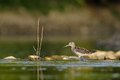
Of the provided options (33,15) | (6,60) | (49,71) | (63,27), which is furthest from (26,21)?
(49,71)

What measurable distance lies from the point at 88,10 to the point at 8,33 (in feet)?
56.1

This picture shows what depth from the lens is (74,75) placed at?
13883 mm

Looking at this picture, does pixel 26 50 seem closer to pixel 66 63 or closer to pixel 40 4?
pixel 66 63

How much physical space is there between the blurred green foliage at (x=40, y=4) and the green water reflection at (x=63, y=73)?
42951mm

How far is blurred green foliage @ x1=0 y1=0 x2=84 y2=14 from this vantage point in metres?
59.2

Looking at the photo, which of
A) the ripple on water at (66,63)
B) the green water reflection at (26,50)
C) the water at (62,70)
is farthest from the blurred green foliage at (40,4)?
the water at (62,70)

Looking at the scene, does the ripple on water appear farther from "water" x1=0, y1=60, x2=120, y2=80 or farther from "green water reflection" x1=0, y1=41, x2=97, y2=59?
"green water reflection" x1=0, y1=41, x2=97, y2=59

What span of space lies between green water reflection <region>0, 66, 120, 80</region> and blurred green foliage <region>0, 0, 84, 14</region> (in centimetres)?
4295

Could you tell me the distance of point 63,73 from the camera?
47.7 ft

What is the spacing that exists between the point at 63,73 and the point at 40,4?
161 ft

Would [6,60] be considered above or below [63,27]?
below

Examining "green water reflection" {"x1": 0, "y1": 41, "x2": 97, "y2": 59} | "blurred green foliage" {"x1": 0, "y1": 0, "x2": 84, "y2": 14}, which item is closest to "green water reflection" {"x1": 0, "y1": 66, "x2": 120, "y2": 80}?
"green water reflection" {"x1": 0, "y1": 41, "x2": 97, "y2": 59}

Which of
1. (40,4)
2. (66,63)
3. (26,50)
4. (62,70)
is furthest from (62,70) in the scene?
(40,4)

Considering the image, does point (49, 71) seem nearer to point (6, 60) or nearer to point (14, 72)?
point (14, 72)
